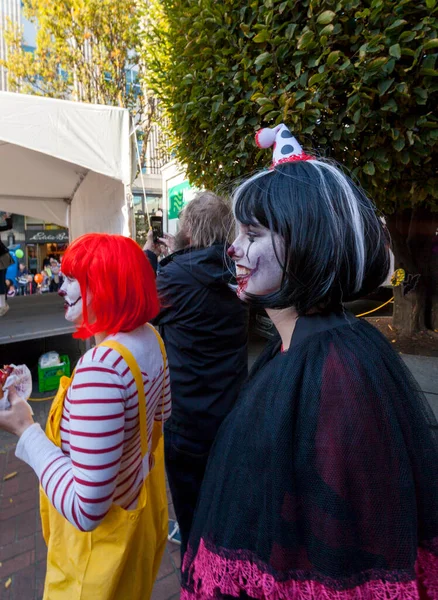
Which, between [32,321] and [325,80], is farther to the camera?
[32,321]

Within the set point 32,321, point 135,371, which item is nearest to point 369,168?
point 135,371

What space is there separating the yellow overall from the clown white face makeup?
18.4 inches

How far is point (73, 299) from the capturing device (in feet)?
4.35

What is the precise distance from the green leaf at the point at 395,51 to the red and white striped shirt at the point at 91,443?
2128 millimetres

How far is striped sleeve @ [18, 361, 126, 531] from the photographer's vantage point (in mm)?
1032

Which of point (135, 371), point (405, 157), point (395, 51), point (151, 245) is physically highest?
point (395, 51)

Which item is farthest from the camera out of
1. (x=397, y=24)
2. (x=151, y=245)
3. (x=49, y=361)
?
(x=49, y=361)

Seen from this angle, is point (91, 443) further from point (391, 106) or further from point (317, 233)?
point (391, 106)

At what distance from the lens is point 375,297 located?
10930mm

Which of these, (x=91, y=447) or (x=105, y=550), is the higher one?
(x=91, y=447)

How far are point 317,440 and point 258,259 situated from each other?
392 millimetres

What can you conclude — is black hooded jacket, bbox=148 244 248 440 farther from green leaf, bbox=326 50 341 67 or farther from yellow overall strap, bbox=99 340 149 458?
green leaf, bbox=326 50 341 67

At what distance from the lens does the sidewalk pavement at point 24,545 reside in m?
2.14

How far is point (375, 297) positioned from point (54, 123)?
31.1 ft
